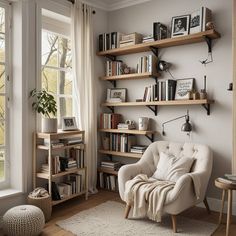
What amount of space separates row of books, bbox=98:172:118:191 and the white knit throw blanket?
1.16 m

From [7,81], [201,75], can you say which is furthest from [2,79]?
[201,75]

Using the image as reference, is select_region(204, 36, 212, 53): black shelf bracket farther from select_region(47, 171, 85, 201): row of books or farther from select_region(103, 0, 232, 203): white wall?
select_region(47, 171, 85, 201): row of books

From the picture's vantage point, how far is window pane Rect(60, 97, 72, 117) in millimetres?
3886

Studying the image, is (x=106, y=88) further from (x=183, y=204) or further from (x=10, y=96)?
(x=183, y=204)

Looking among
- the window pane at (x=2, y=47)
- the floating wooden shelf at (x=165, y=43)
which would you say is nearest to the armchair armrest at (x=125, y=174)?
the floating wooden shelf at (x=165, y=43)

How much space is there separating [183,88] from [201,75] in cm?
27

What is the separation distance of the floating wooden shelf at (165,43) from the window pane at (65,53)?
1.48 feet

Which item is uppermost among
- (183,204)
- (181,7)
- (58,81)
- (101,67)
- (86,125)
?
(181,7)

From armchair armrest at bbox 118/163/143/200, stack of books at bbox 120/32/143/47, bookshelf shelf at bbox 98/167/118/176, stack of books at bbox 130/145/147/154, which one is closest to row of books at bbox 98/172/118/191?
bookshelf shelf at bbox 98/167/118/176

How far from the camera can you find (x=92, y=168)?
13.1 ft

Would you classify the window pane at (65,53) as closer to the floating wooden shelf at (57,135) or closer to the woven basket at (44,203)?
the floating wooden shelf at (57,135)

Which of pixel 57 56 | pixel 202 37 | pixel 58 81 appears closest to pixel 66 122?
pixel 58 81

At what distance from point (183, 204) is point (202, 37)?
1.90 m

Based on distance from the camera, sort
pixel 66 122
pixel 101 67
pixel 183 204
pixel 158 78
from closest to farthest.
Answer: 1. pixel 183 204
2. pixel 66 122
3. pixel 158 78
4. pixel 101 67
